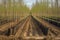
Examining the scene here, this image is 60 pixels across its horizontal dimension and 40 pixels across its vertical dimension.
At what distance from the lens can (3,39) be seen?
7.81 ft

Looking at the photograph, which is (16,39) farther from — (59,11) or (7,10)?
(7,10)

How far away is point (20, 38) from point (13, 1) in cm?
513

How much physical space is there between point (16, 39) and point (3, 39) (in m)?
0.19

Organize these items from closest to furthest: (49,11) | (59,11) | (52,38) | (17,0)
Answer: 1. (52,38)
2. (59,11)
3. (49,11)
4. (17,0)

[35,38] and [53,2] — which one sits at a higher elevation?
[53,2]

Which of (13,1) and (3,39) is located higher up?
(13,1)

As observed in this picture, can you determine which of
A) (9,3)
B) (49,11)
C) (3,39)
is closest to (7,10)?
(9,3)

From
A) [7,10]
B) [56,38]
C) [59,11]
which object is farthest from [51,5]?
[56,38]

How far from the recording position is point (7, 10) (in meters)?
7.84

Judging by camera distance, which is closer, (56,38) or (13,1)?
(56,38)

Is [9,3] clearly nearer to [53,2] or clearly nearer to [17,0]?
[17,0]

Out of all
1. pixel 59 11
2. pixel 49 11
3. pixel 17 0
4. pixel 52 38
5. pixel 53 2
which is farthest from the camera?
pixel 17 0

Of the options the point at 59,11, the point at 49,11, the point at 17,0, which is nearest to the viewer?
the point at 59,11

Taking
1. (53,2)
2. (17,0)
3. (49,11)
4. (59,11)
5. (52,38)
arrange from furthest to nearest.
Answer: (17,0) → (49,11) → (53,2) → (59,11) → (52,38)
